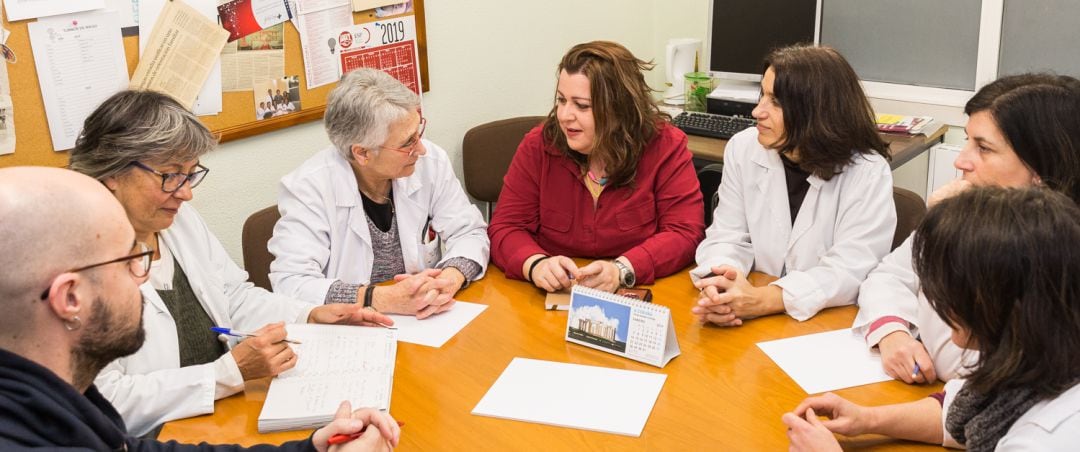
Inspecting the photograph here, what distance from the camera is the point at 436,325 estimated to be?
6.72ft

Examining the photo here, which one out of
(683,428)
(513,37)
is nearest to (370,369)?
(683,428)

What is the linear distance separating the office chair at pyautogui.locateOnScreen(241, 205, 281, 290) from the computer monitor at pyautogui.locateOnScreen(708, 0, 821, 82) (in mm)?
2084

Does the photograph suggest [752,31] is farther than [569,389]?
Yes

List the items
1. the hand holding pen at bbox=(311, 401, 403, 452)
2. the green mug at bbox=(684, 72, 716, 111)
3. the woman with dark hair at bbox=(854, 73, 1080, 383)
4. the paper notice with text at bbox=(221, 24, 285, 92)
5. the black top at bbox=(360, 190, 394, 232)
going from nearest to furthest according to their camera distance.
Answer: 1. the hand holding pen at bbox=(311, 401, 403, 452)
2. the woman with dark hair at bbox=(854, 73, 1080, 383)
3. the black top at bbox=(360, 190, 394, 232)
4. the paper notice with text at bbox=(221, 24, 285, 92)
5. the green mug at bbox=(684, 72, 716, 111)

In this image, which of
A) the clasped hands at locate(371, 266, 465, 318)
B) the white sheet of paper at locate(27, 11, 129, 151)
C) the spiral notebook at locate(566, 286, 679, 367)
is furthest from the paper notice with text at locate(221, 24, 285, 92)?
the spiral notebook at locate(566, 286, 679, 367)

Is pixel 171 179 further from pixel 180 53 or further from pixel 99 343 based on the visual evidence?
pixel 180 53

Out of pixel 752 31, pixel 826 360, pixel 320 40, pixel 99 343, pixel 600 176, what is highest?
pixel 320 40

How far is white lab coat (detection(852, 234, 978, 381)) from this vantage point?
66.6 inches

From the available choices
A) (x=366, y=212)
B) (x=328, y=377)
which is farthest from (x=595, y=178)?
(x=328, y=377)

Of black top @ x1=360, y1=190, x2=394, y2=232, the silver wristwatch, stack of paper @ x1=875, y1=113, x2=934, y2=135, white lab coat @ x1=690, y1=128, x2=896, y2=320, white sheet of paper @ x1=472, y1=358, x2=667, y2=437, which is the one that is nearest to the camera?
white sheet of paper @ x1=472, y1=358, x2=667, y2=437

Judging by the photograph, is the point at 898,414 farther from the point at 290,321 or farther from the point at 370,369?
the point at 290,321

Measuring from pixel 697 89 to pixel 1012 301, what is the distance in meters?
2.78

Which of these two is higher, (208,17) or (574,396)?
(208,17)

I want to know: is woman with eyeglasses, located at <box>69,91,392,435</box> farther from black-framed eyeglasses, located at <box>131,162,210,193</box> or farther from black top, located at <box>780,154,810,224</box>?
black top, located at <box>780,154,810,224</box>
